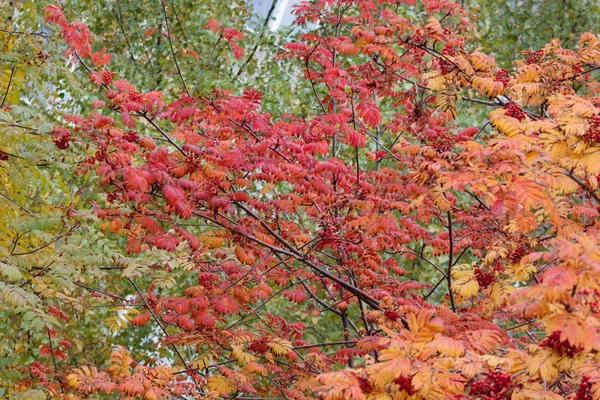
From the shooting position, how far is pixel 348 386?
94.1 inches

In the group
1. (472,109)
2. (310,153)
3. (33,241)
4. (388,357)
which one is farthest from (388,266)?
(472,109)

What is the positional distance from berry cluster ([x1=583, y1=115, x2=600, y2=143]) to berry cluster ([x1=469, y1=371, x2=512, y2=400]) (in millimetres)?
1029

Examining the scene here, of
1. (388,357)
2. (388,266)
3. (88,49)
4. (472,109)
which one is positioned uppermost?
(472,109)

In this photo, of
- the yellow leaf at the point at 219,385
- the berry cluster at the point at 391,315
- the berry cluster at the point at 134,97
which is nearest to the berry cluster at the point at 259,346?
the yellow leaf at the point at 219,385

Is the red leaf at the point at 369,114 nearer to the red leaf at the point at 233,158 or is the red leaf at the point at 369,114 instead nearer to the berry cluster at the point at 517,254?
the red leaf at the point at 233,158

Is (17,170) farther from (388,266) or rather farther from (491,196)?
(491,196)

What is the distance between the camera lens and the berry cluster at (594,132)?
2.83m

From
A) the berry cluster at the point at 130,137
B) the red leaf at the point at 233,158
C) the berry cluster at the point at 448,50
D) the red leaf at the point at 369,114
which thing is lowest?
the red leaf at the point at 233,158

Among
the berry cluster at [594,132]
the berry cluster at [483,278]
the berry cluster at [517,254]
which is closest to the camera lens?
the berry cluster at [594,132]

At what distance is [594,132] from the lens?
9.30 ft

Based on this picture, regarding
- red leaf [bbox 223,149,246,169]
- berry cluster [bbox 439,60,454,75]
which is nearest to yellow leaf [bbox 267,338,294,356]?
red leaf [bbox 223,149,246,169]

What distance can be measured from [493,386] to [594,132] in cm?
110

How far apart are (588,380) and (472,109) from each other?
681 cm

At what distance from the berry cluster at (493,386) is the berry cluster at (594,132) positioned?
1029 millimetres
